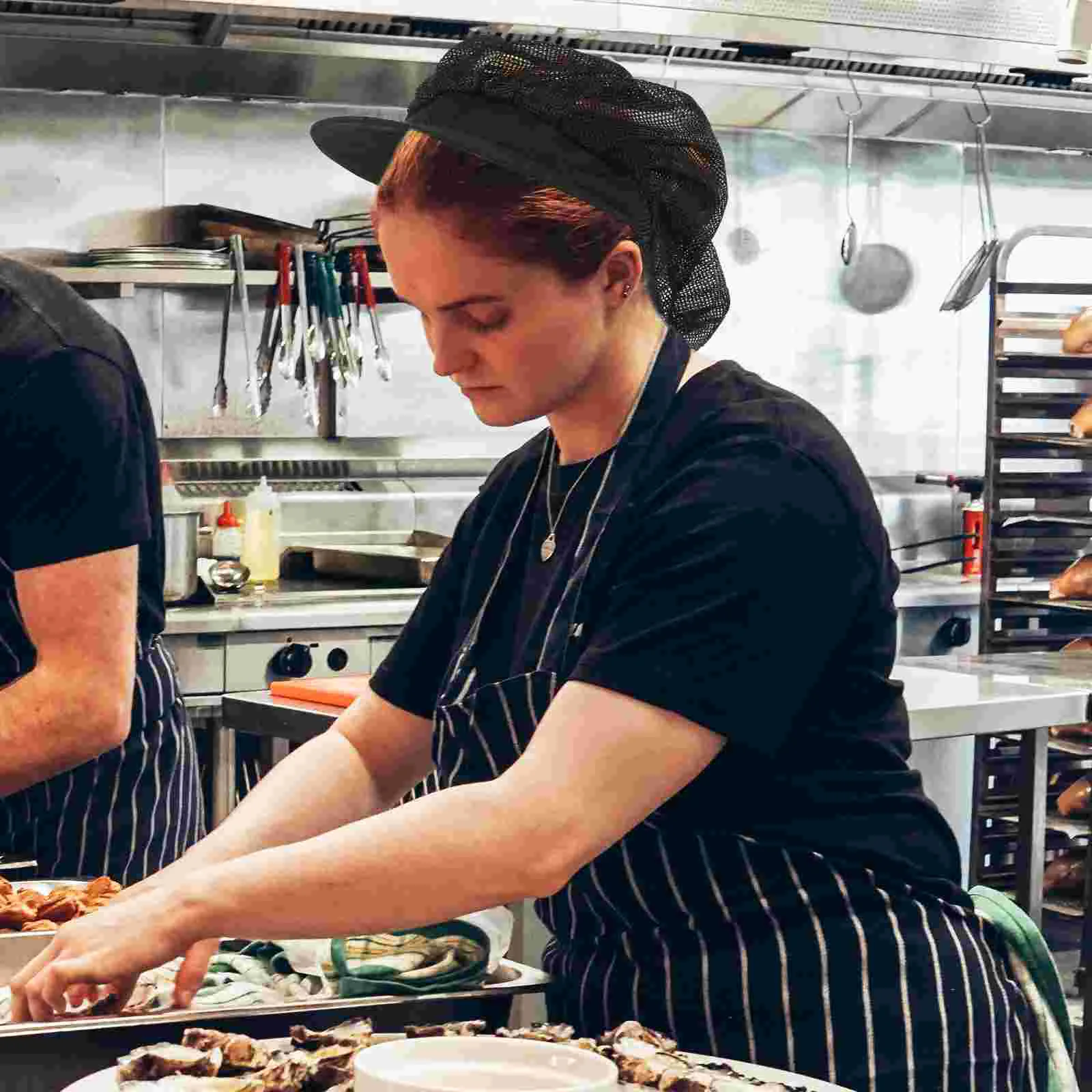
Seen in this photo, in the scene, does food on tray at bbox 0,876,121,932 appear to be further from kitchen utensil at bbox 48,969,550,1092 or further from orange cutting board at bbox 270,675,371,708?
orange cutting board at bbox 270,675,371,708

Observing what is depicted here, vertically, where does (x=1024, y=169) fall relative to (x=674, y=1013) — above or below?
above

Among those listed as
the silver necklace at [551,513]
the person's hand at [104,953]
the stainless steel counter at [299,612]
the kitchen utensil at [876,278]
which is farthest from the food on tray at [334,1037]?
the kitchen utensil at [876,278]

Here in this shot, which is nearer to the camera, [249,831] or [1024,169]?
[249,831]

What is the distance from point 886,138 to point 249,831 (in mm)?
4653

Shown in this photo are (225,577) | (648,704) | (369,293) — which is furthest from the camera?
(369,293)

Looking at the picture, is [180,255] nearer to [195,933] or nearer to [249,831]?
[249,831]

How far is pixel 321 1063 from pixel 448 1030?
0.10m

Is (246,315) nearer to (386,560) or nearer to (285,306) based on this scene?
(285,306)

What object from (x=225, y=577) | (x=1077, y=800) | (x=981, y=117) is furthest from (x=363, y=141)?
(x=981, y=117)

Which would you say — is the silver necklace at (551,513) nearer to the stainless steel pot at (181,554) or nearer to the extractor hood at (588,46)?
the stainless steel pot at (181,554)

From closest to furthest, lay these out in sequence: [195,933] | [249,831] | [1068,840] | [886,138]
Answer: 1. [195,933]
2. [249,831]
3. [1068,840]
4. [886,138]

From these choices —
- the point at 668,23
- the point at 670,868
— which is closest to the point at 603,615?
the point at 670,868

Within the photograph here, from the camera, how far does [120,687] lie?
1883mm

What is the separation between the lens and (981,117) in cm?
575
